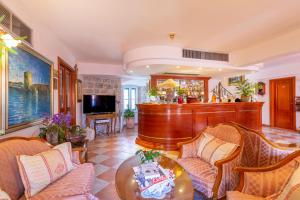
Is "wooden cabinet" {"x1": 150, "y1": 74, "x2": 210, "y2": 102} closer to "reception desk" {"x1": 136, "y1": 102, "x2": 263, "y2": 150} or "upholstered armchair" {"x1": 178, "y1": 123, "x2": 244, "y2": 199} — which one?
"reception desk" {"x1": 136, "y1": 102, "x2": 263, "y2": 150}

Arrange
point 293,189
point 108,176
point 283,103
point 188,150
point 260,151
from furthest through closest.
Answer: point 283,103 → point 108,176 → point 188,150 → point 260,151 → point 293,189

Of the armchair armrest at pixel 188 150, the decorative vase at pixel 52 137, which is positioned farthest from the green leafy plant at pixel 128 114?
the armchair armrest at pixel 188 150

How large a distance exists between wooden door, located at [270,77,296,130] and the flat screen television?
6.71 m

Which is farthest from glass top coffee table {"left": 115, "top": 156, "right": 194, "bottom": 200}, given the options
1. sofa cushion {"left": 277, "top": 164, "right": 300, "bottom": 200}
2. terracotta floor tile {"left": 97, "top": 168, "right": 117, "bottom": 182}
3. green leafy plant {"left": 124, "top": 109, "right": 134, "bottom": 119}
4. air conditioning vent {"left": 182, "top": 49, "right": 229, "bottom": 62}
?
green leafy plant {"left": 124, "top": 109, "right": 134, "bottom": 119}

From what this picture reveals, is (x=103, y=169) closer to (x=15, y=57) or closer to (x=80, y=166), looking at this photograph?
(x=80, y=166)

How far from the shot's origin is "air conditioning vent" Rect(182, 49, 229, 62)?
4750mm

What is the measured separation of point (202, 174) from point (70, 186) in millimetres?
1407

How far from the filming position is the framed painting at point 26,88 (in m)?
2.04

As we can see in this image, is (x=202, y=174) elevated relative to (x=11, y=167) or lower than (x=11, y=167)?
lower

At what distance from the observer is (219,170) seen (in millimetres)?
1860

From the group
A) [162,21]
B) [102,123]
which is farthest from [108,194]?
[102,123]

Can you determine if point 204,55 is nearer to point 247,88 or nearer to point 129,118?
point 247,88

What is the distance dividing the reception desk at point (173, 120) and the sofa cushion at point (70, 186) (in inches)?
104

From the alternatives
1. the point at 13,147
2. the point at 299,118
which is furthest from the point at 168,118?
the point at 299,118
